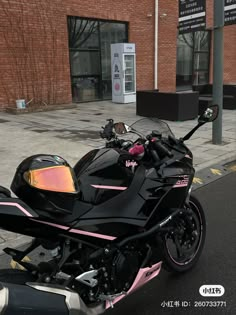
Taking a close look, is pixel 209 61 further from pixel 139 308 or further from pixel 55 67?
pixel 139 308

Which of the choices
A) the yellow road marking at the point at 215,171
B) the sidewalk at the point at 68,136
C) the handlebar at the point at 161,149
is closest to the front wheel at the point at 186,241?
the handlebar at the point at 161,149

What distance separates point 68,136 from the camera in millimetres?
8062

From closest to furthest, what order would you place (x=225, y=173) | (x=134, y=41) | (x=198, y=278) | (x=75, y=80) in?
1. (x=198, y=278)
2. (x=225, y=173)
3. (x=75, y=80)
4. (x=134, y=41)

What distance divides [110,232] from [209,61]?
61.0 ft

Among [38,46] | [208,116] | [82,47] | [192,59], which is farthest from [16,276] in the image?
[192,59]

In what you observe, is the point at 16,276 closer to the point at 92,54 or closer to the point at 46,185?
the point at 46,185

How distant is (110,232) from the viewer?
2.15 meters

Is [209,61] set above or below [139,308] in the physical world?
above

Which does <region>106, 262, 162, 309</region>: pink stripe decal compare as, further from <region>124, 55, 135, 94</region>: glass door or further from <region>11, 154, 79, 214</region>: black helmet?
<region>124, 55, 135, 94</region>: glass door

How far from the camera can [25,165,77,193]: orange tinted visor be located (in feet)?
6.01

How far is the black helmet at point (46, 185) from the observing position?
1.84m

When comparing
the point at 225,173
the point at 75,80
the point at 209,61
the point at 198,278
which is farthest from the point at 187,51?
the point at 198,278

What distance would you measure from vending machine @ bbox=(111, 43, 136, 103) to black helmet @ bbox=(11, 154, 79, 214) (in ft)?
40.3

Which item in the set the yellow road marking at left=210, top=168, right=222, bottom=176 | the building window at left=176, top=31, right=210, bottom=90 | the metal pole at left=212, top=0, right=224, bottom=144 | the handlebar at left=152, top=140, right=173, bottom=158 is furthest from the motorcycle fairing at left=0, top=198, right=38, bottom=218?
the building window at left=176, top=31, right=210, bottom=90
